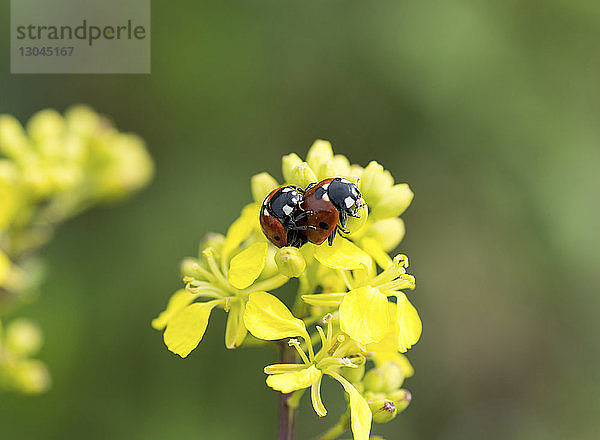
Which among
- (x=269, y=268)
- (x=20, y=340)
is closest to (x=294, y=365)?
(x=269, y=268)

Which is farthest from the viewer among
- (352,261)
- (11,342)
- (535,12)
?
(535,12)

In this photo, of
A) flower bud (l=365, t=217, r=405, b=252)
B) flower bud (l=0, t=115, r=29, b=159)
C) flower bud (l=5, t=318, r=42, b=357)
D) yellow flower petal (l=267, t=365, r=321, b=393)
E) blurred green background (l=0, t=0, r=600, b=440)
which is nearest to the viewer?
yellow flower petal (l=267, t=365, r=321, b=393)

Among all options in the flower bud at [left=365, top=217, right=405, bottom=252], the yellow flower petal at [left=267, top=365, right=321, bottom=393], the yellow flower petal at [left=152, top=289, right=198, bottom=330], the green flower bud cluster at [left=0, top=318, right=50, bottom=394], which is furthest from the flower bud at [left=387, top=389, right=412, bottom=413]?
the green flower bud cluster at [left=0, top=318, right=50, bottom=394]

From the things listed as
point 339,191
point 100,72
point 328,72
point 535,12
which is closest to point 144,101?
point 100,72

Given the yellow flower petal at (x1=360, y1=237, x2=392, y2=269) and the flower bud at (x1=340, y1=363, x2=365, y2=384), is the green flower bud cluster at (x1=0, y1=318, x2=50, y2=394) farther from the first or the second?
the yellow flower petal at (x1=360, y1=237, x2=392, y2=269)

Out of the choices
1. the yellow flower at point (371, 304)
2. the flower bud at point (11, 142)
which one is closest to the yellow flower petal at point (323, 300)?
the yellow flower at point (371, 304)

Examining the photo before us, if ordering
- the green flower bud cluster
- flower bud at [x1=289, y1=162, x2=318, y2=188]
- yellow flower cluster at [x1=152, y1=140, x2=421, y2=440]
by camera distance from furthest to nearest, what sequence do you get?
1. the green flower bud cluster
2. flower bud at [x1=289, y1=162, x2=318, y2=188]
3. yellow flower cluster at [x1=152, y1=140, x2=421, y2=440]

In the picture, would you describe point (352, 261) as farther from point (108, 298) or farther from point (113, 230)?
point (113, 230)

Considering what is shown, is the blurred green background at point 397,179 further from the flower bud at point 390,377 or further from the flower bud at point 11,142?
the flower bud at point 390,377
